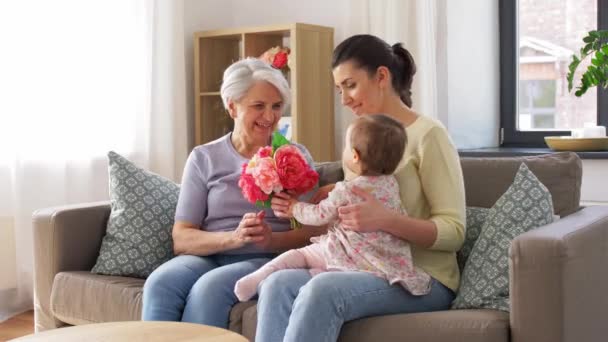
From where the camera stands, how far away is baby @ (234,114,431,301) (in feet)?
7.52

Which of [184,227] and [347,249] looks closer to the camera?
[347,249]

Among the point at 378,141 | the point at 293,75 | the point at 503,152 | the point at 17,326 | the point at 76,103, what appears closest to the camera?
the point at 378,141

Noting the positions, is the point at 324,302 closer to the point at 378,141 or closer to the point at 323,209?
the point at 323,209

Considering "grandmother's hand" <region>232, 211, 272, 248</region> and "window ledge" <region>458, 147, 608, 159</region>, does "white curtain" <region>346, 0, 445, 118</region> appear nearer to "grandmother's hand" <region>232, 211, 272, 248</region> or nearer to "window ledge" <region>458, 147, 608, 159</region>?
"window ledge" <region>458, 147, 608, 159</region>

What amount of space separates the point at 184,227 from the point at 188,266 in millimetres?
164

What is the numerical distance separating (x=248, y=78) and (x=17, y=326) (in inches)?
73.4

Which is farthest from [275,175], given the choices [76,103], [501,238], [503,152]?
[76,103]

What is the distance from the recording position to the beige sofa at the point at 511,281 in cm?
209

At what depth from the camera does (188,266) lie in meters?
2.62

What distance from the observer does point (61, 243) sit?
9.52ft

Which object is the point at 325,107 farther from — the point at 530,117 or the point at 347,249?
the point at 347,249

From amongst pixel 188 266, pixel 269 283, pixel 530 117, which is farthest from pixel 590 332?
pixel 530 117

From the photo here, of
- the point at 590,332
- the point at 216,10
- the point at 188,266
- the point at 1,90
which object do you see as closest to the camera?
the point at 590,332

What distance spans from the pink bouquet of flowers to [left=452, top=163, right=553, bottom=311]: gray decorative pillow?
513 mm
